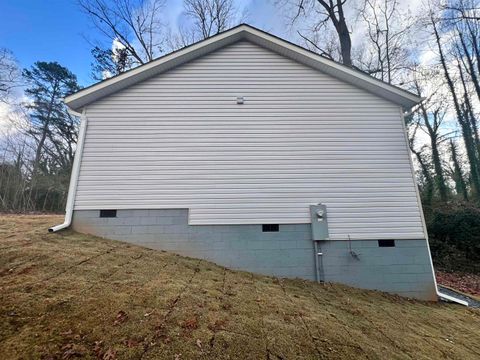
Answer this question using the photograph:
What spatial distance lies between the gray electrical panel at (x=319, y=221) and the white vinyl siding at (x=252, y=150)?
168mm

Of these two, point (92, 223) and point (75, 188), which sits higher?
point (75, 188)

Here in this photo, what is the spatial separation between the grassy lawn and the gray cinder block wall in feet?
1.46

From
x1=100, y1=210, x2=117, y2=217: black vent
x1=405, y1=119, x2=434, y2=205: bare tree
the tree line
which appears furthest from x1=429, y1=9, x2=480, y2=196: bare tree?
x1=100, y1=210, x2=117, y2=217: black vent

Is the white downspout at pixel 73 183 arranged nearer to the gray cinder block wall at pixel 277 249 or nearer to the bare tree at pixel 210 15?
the gray cinder block wall at pixel 277 249

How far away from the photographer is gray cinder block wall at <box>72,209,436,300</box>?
6727 mm

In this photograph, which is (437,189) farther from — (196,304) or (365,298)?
(196,304)

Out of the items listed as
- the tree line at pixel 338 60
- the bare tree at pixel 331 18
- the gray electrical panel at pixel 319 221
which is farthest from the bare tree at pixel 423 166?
the gray electrical panel at pixel 319 221

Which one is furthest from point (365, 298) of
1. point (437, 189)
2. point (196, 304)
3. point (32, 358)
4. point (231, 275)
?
point (437, 189)

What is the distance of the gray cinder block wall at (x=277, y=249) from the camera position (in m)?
6.73

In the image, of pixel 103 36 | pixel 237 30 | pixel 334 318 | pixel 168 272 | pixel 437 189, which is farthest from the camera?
pixel 437 189

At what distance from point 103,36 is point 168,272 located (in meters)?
16.5

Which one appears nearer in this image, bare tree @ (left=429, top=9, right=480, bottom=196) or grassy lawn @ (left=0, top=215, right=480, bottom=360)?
grassy lawn @ (left=0, top=215, right=480, bottom=360)

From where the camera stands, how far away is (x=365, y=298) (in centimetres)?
607

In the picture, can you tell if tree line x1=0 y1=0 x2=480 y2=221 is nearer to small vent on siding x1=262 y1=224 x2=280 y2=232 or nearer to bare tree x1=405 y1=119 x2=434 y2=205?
bare tree x1=405 y1=119 x2=434 y2=205
